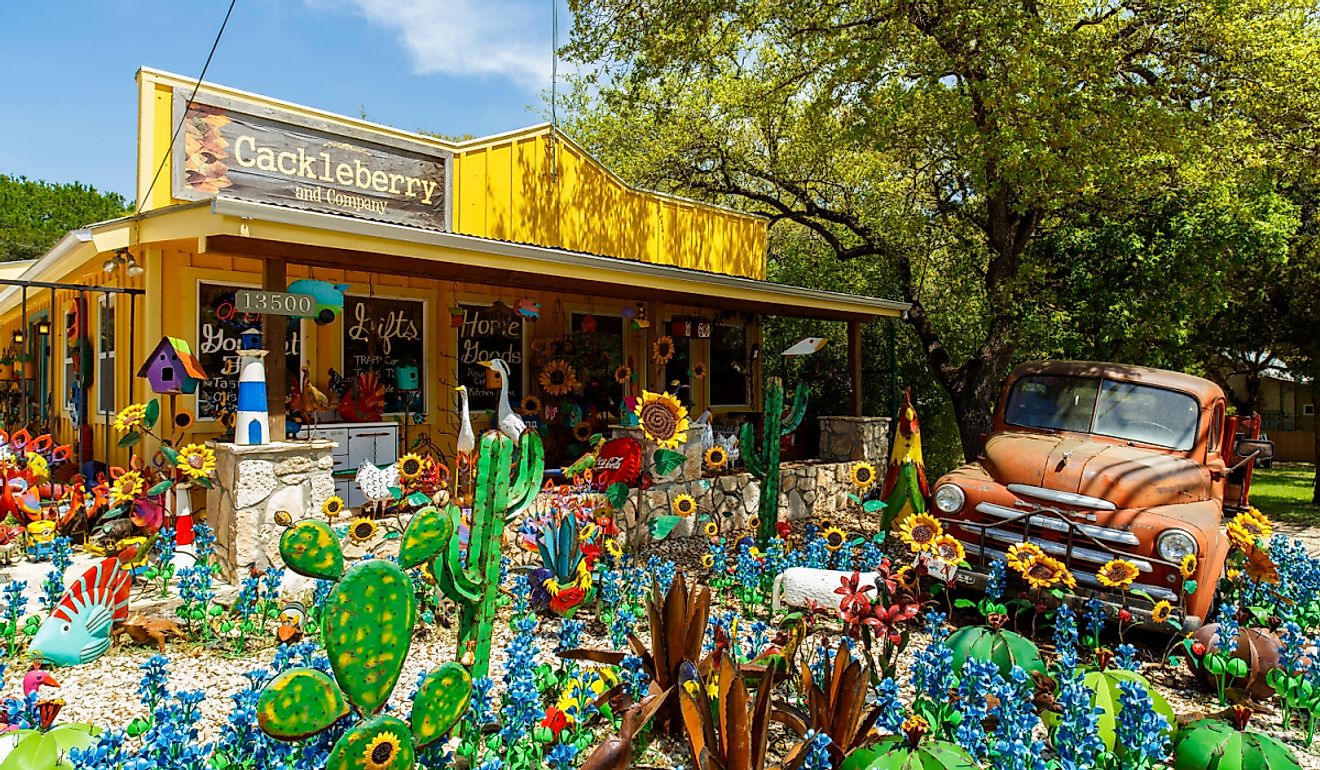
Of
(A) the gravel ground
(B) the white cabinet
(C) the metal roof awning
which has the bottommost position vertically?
(A) the gravel ground

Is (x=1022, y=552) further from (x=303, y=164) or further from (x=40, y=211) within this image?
(x=40, y=211)

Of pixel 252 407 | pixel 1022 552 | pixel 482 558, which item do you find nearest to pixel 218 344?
pixel 252 407

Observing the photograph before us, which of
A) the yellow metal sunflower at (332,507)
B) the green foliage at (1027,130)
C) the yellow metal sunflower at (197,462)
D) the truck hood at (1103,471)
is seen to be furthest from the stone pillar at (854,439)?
the yellow metal sunflower at (197,462)

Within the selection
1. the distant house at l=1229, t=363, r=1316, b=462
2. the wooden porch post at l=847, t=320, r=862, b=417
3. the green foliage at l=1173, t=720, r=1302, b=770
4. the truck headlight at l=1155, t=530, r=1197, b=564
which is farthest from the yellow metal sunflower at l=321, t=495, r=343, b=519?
the distant house at l=1229, t=363, r=1316, b=462

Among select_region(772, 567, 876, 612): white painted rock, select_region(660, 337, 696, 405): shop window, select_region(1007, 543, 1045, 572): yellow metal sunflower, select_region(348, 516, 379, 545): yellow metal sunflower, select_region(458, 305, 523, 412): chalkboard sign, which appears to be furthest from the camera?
select_region(660, 337, 696, 405): shop window

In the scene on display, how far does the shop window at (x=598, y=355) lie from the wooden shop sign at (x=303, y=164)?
2.13 meters

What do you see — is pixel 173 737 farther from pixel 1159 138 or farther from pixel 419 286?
pixel 1159 138

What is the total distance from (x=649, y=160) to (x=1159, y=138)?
8389 mm

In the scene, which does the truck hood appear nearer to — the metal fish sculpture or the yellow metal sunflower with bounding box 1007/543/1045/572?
the yellow metal sunflower with bounding box 1007/543/1045/572

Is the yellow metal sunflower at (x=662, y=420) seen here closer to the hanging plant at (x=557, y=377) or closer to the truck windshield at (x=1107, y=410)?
the truck windshield at (x=1107, y=410)

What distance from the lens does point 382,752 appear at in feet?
8.21

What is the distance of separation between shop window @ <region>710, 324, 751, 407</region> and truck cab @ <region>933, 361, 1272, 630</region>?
5950 millimetres

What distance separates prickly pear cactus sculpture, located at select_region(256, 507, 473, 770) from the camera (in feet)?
7.95

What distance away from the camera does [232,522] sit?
581 centimetres
